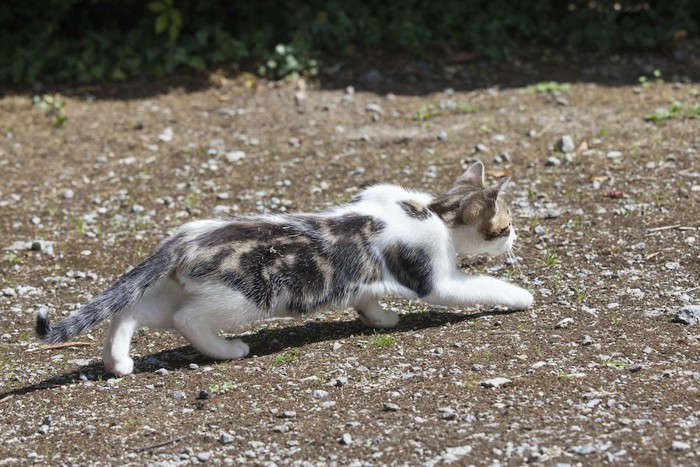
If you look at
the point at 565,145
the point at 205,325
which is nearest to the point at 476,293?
the point at 205,325

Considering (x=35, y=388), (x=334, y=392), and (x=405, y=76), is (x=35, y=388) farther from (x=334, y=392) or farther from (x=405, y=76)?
(x=405, y=76)

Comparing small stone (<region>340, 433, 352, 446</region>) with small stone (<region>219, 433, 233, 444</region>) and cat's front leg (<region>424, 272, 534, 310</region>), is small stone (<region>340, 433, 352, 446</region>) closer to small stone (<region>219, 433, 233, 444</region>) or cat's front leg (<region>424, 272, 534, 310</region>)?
small stone (<region>219, 433, 233, 444</region>)

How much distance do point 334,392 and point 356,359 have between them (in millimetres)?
414

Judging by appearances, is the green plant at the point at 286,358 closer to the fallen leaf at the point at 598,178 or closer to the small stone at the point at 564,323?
the small stone at the point at 564,323

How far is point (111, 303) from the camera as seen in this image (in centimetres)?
545

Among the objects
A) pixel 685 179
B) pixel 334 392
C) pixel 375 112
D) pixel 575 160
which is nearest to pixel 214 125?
pixel 375 112

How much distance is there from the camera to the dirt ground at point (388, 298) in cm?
481

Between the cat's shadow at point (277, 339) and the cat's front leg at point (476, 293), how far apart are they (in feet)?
0.45

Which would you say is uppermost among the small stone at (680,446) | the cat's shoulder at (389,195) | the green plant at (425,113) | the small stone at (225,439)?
the green plant at (425,113)

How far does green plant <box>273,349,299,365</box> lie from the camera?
5679 mm

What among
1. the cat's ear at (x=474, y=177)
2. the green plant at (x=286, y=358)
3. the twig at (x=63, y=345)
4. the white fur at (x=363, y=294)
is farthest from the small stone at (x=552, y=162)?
the twig at (x=63, y=345)

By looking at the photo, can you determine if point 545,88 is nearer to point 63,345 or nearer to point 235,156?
point 235,156

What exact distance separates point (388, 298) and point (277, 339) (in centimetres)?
86

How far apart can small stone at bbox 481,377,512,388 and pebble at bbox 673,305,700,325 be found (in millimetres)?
1237
